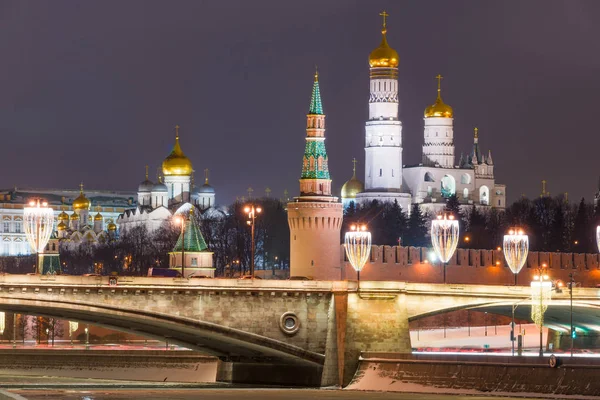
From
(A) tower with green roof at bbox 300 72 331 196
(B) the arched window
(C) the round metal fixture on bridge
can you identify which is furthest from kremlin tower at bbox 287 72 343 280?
(B) the arched window

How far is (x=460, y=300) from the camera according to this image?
75312 millimetres

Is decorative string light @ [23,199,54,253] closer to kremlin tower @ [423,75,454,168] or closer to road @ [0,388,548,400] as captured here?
road @ [0,388,548,400]

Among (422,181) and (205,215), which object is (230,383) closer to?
(205,215)

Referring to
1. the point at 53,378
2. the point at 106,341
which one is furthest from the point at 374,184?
the point at 53,378

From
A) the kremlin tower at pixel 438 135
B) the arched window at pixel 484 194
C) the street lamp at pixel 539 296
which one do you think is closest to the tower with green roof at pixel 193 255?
the street lamp at pixel 539 296

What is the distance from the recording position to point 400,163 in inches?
6914

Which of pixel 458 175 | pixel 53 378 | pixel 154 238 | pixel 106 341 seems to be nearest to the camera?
pixel 53 378

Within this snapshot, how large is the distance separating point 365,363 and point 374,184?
341 ft

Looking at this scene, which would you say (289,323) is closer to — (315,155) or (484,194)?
(315,155)

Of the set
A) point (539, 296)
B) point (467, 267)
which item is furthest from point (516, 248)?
point (467, 267)

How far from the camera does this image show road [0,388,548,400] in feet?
203

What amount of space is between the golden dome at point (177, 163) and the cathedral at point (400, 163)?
52.0ft

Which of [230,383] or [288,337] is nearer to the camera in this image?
[288,337]

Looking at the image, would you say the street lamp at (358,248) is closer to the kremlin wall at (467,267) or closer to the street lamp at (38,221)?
the kremlin wall at (467,267)
